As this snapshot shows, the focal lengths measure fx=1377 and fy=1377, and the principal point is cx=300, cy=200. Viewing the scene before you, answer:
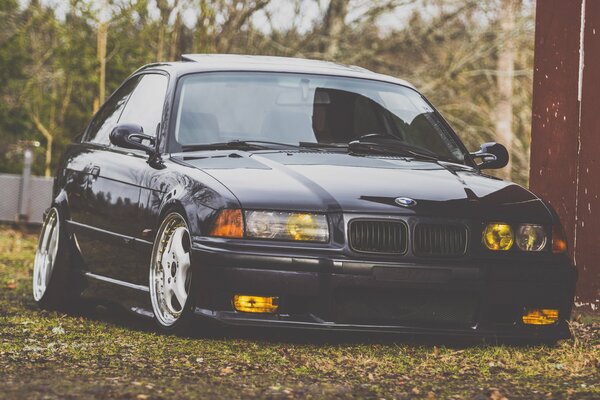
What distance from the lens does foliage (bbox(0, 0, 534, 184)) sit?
19.2 meters

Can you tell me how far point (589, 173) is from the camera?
27.2 feet

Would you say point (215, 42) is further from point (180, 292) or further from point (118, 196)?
point (180, 292)

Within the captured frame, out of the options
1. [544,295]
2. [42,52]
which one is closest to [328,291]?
[544,295]

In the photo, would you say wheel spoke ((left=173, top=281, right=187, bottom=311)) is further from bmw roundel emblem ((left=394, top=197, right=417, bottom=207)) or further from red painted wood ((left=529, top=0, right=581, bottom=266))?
red painted wood ((left=529, top=0, right=581, bottom=266))

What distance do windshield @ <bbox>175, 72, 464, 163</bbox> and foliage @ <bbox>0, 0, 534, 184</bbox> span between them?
10.2 meters

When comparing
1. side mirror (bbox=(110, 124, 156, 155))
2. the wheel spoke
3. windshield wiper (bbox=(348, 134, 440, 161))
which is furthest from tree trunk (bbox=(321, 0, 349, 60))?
the wheel spoke

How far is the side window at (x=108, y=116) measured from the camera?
8711 millimetres

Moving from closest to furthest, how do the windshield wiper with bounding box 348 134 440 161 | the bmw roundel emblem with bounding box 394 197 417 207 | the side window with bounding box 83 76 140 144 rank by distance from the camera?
1. the bmw roundel emblem with bounding box 394 197 417 207
2. the windshield wiper with bounding box 348 134 440 161
3. the side window with bounding box 83 76 140 144

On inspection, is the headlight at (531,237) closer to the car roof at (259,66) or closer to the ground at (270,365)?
the ground at (270,365)

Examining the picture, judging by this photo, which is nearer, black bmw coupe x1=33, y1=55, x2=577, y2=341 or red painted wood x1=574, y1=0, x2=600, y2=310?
black bmw coupe x1=33, y1=55, x2=577, y2=341

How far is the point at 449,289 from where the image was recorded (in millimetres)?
6426

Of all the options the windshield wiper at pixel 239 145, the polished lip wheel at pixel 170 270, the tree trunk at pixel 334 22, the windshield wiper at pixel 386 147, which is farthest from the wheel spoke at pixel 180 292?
the tree trunk at pixel 334 22

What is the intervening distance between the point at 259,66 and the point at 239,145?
0.74 metres

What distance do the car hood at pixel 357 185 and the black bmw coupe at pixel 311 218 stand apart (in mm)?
10
